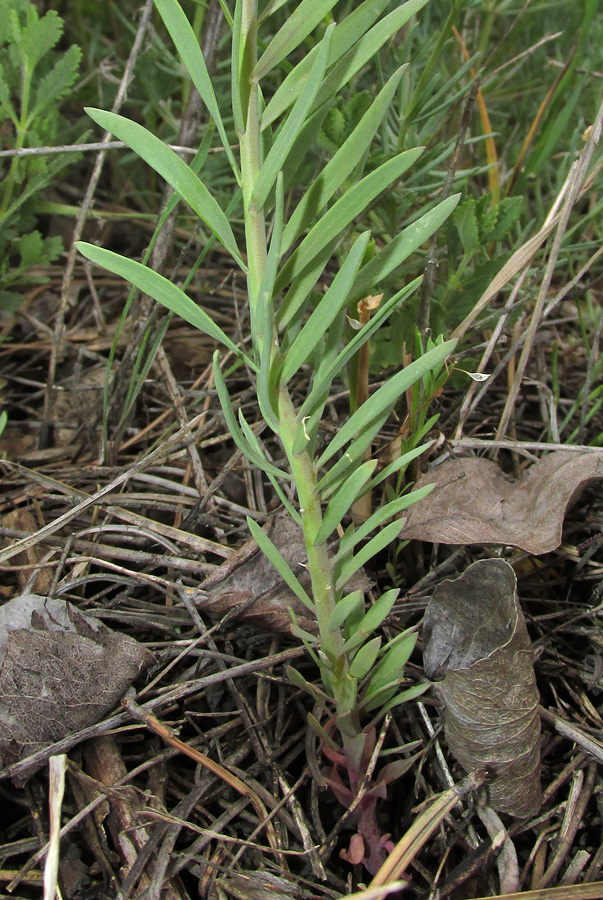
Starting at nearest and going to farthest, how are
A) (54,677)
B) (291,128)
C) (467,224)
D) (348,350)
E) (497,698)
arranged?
(291,128) < (348,350) < (497,698) < (54,677) < (467,224)

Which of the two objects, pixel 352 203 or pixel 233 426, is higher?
pixel 352 203

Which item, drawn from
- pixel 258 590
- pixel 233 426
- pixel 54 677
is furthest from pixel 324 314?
pixel 54 677

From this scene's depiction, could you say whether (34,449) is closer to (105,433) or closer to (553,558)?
(105,433)

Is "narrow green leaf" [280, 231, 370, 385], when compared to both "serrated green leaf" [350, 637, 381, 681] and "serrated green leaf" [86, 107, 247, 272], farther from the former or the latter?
"serrated green leaf" [350, 637, 381, 681]

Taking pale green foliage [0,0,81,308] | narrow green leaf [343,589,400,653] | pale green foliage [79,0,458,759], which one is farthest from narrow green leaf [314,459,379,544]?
pale green foliage [0,0,81,308]

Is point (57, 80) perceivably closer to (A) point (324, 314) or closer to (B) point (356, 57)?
(B) point (356, 57)

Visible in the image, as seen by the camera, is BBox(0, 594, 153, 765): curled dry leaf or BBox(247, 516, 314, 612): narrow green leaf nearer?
BBox(247, 516, 314, 612): narrow green leaf

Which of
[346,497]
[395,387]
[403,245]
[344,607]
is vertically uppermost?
[403,245]
